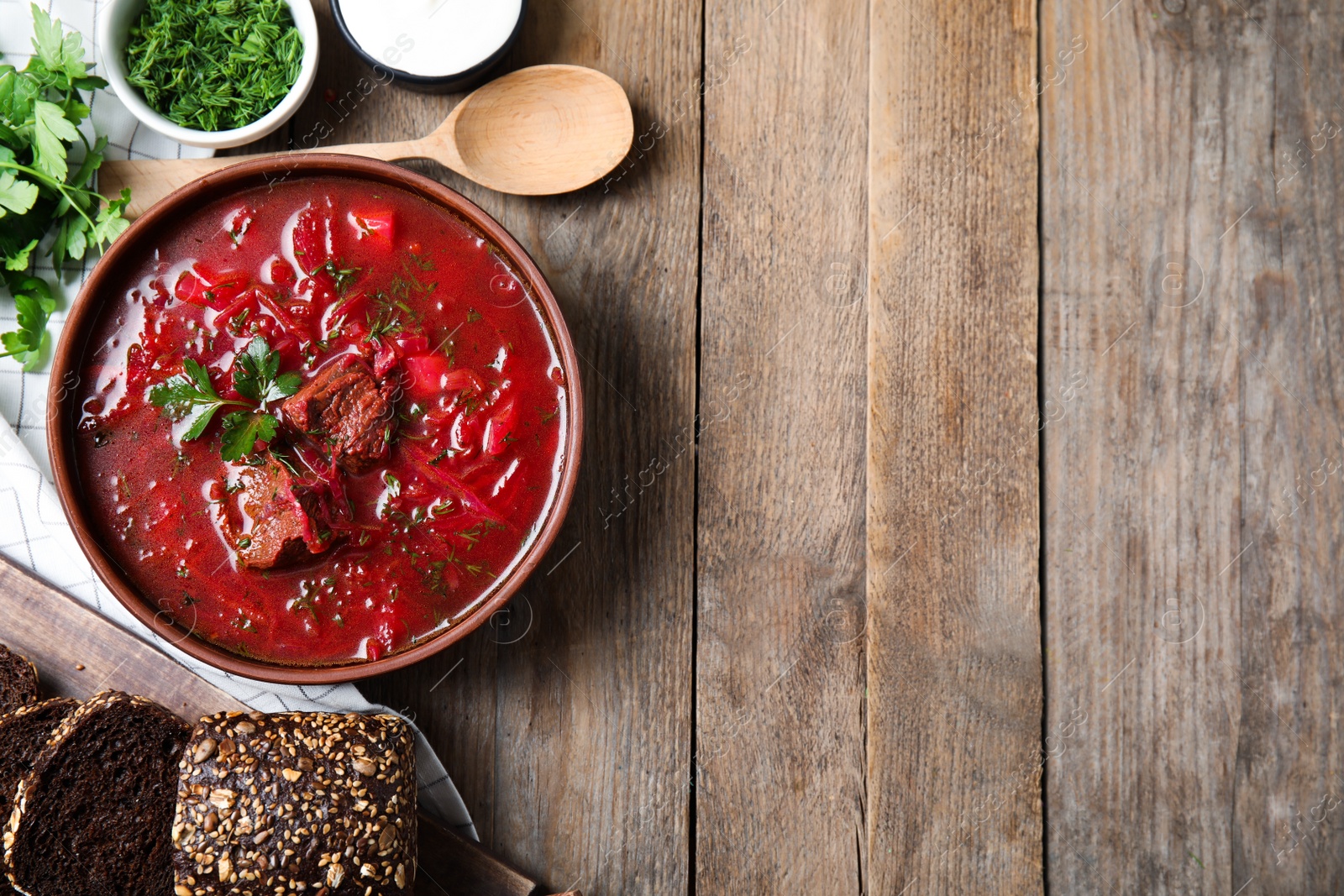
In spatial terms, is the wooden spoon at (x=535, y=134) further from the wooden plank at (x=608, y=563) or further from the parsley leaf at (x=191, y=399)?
the parsley leaf at (x=191, y=399)

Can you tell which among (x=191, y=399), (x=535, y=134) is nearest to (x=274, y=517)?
(x=191, y=399)

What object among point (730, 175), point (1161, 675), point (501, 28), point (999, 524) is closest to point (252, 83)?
Result: point (501, 28)

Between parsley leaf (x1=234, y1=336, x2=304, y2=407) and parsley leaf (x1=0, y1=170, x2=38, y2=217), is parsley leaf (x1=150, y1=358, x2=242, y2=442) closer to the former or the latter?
parsley leaf (x1=234, y1=336, x2=304, y2=407)

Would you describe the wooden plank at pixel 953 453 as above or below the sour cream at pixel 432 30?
below

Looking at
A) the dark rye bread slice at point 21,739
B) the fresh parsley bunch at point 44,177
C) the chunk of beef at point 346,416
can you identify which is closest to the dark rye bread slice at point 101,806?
the dark rye bread slice at point 21,739

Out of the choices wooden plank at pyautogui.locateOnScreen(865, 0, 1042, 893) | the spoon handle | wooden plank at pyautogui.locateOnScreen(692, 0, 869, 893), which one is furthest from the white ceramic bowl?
wooden plank at pyautogui.locateOnScreen(865, 0, 1042, 893)

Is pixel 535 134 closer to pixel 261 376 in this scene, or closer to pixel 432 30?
pixel 432 30
